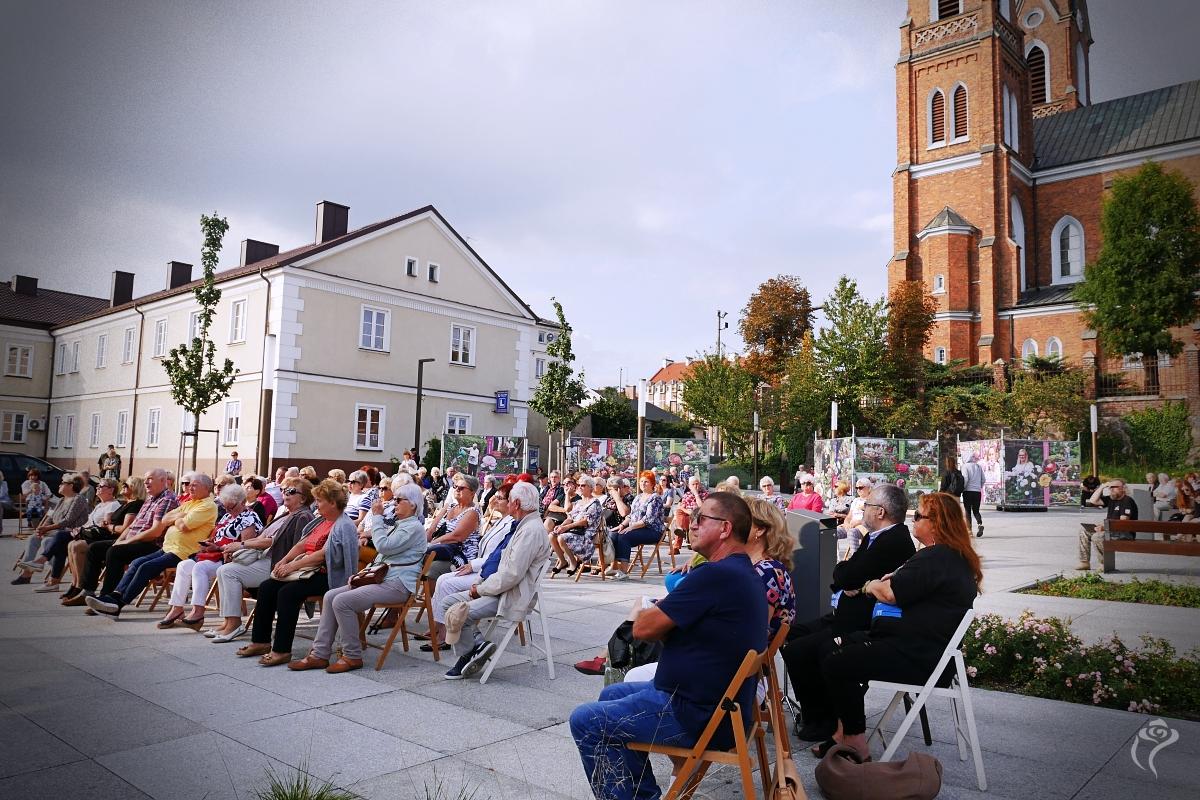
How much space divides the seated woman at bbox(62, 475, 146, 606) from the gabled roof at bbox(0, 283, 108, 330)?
5.76 metres

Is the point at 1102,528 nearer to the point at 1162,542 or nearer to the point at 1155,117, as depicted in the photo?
the point at 1162,542

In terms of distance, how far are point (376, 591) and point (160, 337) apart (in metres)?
28.8

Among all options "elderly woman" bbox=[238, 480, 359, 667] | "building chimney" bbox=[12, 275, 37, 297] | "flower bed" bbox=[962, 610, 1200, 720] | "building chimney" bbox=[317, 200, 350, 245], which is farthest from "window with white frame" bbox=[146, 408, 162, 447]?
"flower bed" bbox=[962, 610, 1200, 720]

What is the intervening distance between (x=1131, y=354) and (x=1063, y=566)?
10.1m

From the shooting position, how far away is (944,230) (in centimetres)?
4241

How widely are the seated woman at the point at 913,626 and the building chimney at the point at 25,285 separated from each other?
4441 millimetres

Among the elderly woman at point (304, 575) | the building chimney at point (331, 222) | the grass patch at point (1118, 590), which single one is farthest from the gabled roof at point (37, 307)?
the building chimney at point (331, 222)

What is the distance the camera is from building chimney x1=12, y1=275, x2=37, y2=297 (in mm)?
3523

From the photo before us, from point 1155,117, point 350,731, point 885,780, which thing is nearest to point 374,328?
point 350,731

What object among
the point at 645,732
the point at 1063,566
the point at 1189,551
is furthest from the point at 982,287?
the point at 645,732

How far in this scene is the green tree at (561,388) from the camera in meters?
29.4

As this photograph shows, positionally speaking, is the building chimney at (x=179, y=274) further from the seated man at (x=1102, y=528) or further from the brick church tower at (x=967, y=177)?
the brick church tower at (x=967, y=177)

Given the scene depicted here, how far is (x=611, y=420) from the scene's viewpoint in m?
53.2

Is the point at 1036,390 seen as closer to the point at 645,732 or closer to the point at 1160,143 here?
the point at 1160,143
